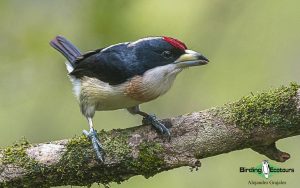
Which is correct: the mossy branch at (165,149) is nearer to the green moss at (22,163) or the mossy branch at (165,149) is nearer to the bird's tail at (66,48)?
the green moss at (22,163)

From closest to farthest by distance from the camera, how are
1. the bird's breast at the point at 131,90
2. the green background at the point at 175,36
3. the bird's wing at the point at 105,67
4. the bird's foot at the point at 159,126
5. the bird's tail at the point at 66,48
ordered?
the bird's foot at the point at 159,126 → the bird's breast at the point at 131,90 → the bird's wing at the point at 105,67 → the bird's tail at the point at 66,48 → the green background at the point at 175,36

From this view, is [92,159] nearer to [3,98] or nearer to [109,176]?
[109,176]

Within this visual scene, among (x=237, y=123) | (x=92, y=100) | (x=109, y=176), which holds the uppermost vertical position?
(x=92, y=100)

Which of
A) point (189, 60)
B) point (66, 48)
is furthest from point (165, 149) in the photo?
point (66, 48)

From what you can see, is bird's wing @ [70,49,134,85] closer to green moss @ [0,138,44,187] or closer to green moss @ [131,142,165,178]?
green moss @ [131,142,165,178]

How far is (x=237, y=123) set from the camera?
3686 mm

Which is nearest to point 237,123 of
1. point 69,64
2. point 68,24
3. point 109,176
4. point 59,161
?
point 109,176

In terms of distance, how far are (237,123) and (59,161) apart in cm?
116

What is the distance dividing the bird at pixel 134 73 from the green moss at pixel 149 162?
0.16m

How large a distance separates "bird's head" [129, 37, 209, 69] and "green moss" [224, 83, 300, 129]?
431 mm

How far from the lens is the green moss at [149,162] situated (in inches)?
144

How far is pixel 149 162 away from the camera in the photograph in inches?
144

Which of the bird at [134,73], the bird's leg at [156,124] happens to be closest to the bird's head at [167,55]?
the bird at [134,73]

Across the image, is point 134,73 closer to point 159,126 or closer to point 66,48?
point 159,126
